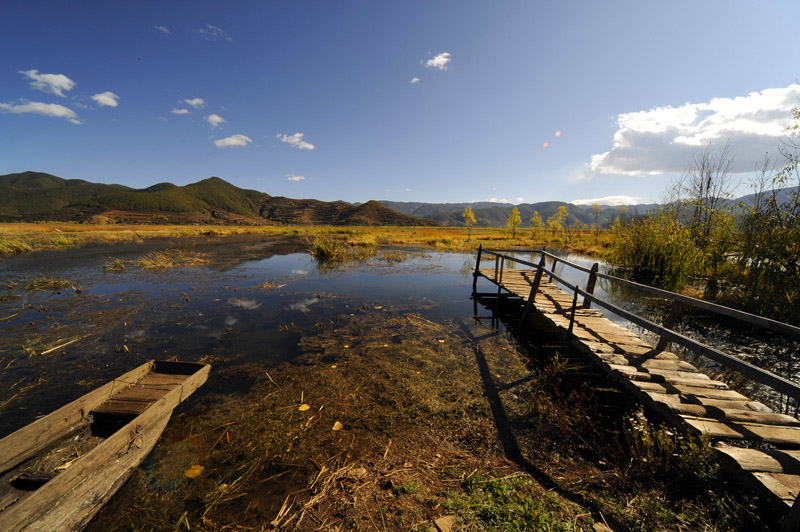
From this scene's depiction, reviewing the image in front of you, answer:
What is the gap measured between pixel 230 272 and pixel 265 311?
8468mm

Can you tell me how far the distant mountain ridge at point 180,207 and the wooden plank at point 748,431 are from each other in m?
134

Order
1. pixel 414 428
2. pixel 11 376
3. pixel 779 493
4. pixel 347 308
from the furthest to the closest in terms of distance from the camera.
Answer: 1. pixel 347 308
2. pixel 11 376
3. pixel 414 428
4. pixel 779 493

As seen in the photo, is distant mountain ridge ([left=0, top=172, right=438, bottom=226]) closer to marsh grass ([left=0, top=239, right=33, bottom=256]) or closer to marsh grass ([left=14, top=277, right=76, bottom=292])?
marsh grass ([left=0, top=239, right=33, bottom=256])

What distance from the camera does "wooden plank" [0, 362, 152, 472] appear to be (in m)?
3.12

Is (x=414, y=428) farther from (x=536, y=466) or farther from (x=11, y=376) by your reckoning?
(x=11, y=376)

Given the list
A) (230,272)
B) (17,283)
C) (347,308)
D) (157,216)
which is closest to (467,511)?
(347,308)

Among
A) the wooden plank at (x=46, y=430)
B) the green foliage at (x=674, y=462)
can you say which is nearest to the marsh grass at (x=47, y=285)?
the wooden plank at (x=46, y=430)

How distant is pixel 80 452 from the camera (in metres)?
3.63

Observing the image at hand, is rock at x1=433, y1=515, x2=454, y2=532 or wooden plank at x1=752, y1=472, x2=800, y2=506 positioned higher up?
wooden plank at x1=752, y1=472, x2=800, y2=506

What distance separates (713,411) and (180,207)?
15679 centimetres

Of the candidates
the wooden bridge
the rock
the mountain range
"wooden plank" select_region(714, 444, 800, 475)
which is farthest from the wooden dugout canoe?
the mountain range

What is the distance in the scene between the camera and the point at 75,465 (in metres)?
2.67

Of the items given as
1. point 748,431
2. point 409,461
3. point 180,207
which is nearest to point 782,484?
point 748,431

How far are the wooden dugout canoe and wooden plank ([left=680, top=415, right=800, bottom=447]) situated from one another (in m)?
6.76
